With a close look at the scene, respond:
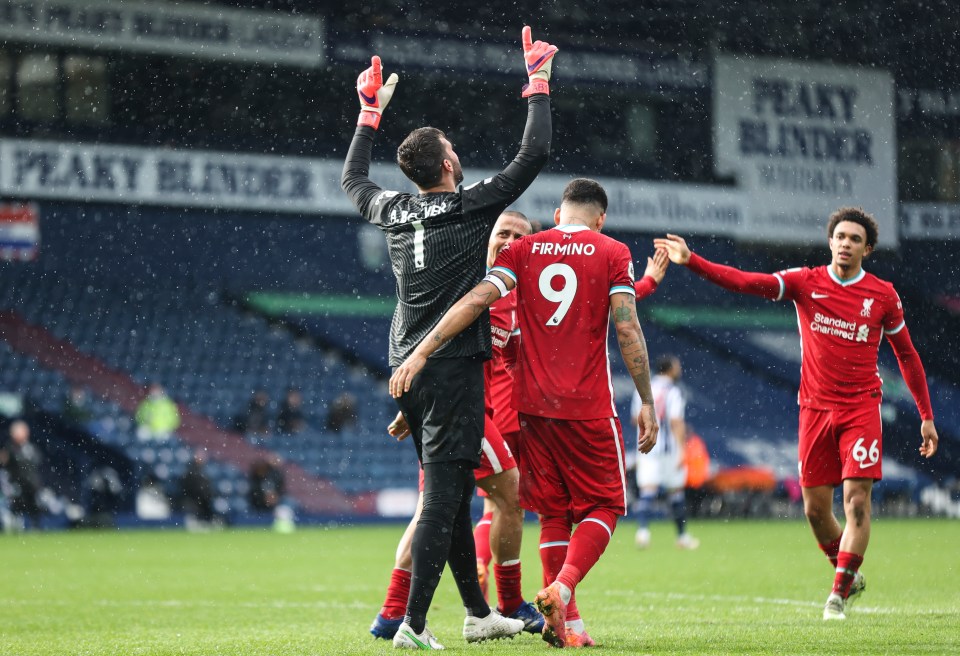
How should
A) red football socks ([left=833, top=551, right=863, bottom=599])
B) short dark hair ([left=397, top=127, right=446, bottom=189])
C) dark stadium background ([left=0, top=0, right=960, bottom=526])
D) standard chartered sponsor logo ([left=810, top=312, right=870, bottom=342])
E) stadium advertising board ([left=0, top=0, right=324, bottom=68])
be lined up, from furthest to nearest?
1. dark stadium background ([left=0, top=0, right=960, bottom=526])
2. stadium advertising board ([left=0, top=0, right=324, bottom=68])
3. standard chartered sponsor logo ([left=810, top=312, right=870, bottom=342])
4. red football socks ([left=833, top=551, right=863, bottom=599])
5. short dark hair ([left=397, top=127, right=446, bottom=189])

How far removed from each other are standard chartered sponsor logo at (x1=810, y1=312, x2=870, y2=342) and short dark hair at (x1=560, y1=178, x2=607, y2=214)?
1.87 metres

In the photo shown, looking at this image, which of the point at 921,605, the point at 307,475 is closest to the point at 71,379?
the point at 307,475

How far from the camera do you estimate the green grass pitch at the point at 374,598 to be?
20.0 feet

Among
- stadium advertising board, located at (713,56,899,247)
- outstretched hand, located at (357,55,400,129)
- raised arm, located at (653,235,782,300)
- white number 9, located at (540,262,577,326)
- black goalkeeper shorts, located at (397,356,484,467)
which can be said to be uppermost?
stadium advertising board, located at (713,56,899,247)

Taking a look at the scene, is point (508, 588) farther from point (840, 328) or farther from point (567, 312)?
point (840, 328)

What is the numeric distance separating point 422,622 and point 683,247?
2.40 meters

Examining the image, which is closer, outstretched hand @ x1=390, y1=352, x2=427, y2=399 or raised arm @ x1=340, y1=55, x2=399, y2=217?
outstretched hand @ x1=390, y1=352, x2=427, y2=399

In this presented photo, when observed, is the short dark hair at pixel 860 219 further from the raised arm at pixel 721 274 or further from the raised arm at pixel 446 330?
the raised arm at pixel 446 330

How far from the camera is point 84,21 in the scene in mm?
23109

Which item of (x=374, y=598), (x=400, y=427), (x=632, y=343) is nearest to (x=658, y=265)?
(x=632, y=343)

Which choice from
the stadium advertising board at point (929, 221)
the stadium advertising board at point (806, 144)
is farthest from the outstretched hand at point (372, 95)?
the stadium advertising board at point (929, 221)

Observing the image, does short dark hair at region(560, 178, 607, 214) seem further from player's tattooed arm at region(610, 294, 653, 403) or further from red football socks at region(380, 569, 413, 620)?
red football socks at region(380, 569, 413, 620)

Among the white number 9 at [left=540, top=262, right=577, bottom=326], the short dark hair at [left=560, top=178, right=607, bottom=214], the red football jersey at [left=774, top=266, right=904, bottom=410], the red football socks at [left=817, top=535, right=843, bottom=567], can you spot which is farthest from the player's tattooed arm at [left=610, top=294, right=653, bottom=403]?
the red football socks at [left=817, top=535, right=843, bottom=567]

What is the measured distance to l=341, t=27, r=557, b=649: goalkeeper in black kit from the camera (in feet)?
18.4
